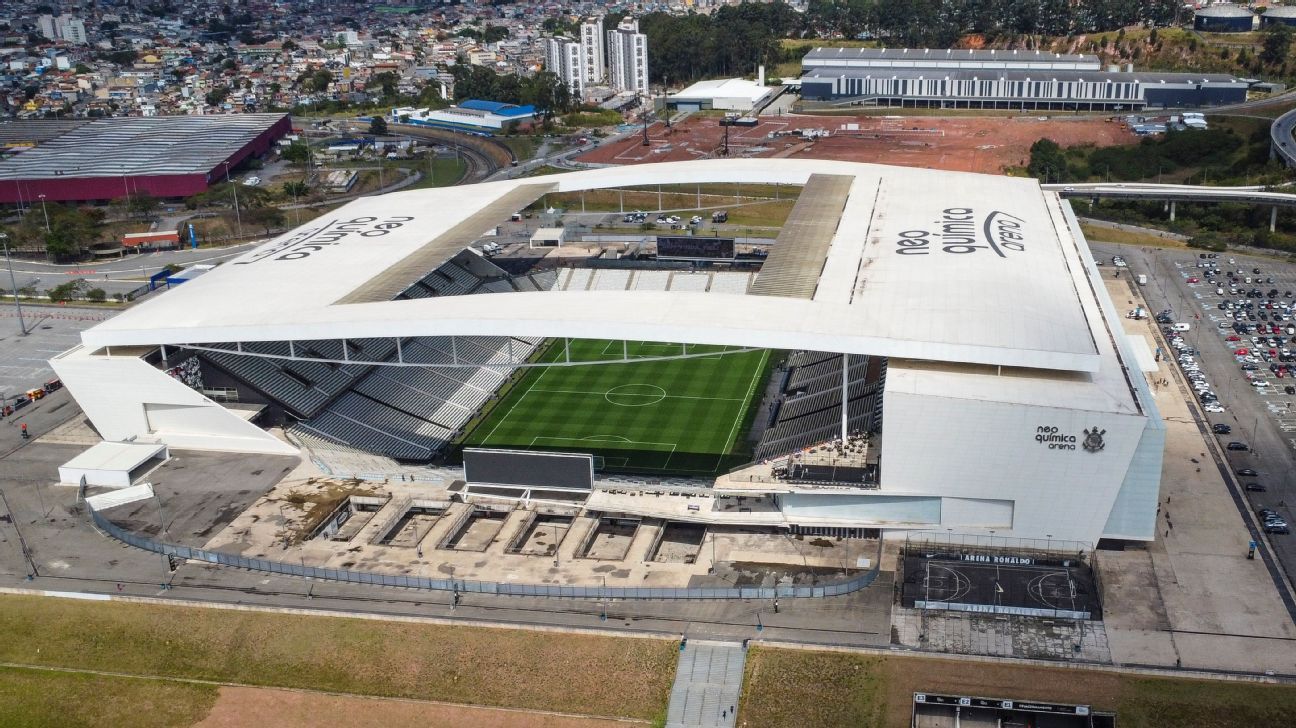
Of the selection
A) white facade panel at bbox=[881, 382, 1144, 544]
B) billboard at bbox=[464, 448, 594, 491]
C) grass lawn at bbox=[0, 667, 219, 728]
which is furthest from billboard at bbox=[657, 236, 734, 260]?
grass lawn at bbox=[0, 667, 219, 728]

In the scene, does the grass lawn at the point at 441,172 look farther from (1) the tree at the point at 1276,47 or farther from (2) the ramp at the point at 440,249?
(1) the tree at the point at 1276,47

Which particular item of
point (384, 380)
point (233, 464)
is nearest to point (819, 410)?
point (384, 380)

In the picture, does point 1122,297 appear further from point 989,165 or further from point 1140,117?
point 1140,117

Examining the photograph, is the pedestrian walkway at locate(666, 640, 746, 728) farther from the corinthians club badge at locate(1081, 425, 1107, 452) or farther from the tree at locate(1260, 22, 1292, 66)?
the tree at locate(1260, 22, 1292, 66)

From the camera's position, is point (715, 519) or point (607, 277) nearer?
point (715, 519)

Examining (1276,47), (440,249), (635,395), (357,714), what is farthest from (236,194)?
(1276,47)

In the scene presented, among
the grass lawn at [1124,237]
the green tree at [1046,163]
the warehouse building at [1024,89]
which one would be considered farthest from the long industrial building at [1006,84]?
the grass lawn at [1124,237]
